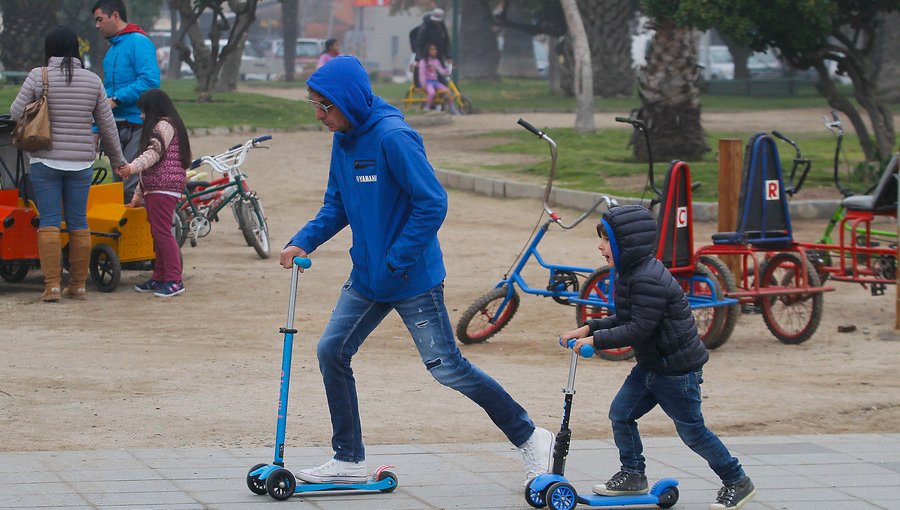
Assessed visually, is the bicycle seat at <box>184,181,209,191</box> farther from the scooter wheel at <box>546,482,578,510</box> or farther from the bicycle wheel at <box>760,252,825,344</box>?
the scooter wheel at <box>546,482,578,510</box>

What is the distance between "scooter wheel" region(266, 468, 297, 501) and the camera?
18.5ft

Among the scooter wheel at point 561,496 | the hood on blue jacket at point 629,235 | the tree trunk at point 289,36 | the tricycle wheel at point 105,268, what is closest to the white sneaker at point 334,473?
the scooter wheel at point 561,496

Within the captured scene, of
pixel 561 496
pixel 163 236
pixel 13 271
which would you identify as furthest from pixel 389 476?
pixel 13 271

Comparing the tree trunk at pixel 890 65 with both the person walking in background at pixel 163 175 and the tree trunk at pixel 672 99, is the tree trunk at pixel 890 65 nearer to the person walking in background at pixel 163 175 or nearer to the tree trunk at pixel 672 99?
the tree trunk at pixel 672 99

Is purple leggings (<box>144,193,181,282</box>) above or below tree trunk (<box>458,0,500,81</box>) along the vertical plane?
above

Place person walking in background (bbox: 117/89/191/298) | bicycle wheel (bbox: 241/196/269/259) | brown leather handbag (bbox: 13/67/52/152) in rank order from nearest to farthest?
brown leather handbag (bbox: 13/67/52/152) < person walking in background (bbox: 117/89/191/298) < bicycle wheel (bbox: 241/196/269/259)

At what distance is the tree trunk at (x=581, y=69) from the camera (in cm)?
2548

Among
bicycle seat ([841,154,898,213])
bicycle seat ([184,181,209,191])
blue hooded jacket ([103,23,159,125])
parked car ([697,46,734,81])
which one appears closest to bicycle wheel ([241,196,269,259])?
bicycle seat ([184,181,209,191])

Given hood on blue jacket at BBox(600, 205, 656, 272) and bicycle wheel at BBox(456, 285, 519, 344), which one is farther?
bicycle wheel at BBox(456, 285, 519, 344)

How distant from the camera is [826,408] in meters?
8.21

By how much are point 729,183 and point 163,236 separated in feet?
14.7

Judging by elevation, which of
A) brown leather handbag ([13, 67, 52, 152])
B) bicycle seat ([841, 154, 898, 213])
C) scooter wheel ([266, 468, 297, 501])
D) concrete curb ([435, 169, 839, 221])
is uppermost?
brown leather handbag ([13, 67, 52, 152])

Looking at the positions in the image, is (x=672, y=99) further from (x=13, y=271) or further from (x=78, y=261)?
(x=78, y=261)

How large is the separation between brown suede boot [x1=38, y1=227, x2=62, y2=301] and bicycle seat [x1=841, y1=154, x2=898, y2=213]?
6.39 m
